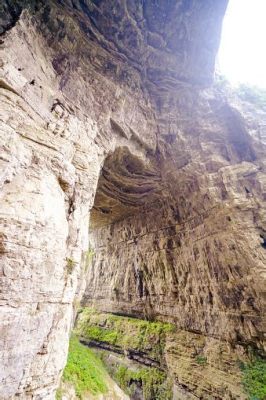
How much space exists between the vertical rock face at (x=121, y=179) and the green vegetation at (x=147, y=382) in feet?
9.08

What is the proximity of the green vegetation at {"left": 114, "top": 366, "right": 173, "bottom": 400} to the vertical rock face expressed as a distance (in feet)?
9.08

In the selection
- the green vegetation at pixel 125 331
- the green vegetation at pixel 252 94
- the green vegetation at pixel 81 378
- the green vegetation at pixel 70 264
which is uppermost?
the green vegetation at pixel 252 94

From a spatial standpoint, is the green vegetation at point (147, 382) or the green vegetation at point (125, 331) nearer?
the green vegetation at point (147, 382)

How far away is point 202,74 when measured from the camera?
12930mm

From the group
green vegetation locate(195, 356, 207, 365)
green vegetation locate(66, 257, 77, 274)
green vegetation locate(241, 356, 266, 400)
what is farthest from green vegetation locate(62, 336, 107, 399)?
green vegetation locate(241, 356, 266, 400)

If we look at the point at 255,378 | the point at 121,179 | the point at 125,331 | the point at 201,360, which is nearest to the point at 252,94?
the point at 121,179

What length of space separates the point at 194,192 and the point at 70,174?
8.22 metres

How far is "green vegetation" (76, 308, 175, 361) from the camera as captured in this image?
11.9m

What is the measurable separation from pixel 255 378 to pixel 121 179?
439 inches

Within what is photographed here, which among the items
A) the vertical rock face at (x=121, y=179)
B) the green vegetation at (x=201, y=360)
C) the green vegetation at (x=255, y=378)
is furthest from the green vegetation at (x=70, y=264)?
the green vegetation at (x=201, y=360)

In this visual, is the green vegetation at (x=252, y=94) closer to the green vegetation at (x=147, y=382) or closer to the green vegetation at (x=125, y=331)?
the green vegetation at (x=125, y=331)

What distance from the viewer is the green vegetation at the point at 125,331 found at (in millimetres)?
11852

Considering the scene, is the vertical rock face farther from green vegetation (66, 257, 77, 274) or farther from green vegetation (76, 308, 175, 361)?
green vegetation (76, 308, 175, 361)

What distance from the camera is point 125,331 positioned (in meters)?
13.4
